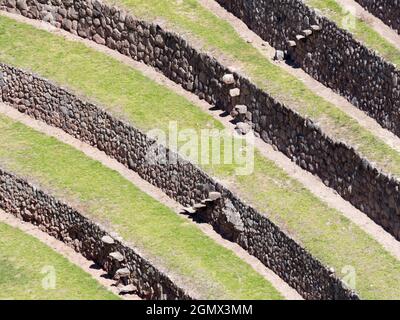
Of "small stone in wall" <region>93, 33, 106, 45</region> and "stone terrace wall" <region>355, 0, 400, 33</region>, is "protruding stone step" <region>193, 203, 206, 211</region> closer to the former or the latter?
"stone terrace wall" <region>355, 0, 400, 33</region>

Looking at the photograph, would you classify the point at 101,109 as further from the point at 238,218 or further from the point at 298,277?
the point at 298,277

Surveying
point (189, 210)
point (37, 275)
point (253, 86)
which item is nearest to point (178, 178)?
point (189, 210)

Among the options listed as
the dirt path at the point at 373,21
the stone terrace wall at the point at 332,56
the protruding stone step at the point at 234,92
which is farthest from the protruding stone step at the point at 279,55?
the dirt path at the point at 373,21

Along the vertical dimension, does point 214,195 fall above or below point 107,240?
above

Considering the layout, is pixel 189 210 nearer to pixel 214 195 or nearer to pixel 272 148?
pixel 214 195

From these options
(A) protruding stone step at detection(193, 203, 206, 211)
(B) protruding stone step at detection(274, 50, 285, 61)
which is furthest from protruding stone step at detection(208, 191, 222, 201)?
(B) protruding stone step at detection(274, 50, 285, 61)

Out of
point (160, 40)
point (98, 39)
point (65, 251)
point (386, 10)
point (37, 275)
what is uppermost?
point (386, 10)
